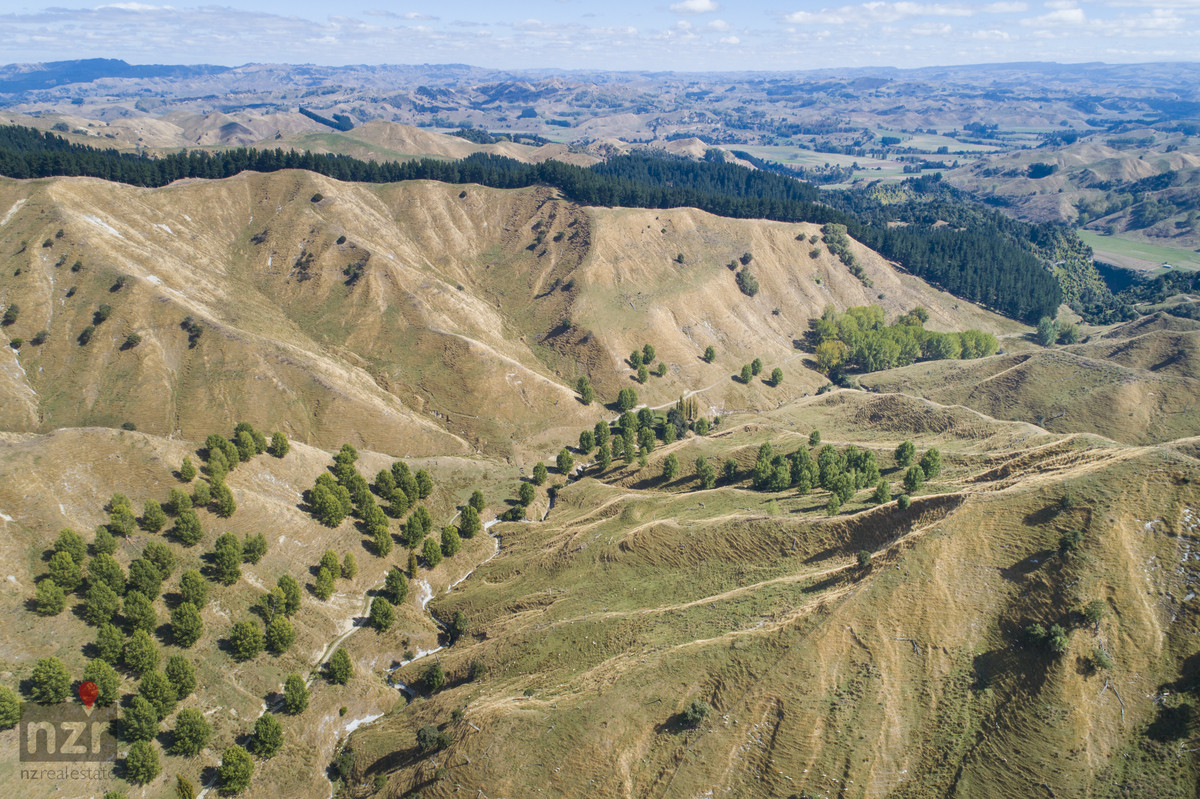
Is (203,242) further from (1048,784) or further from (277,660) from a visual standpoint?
(1048,784)

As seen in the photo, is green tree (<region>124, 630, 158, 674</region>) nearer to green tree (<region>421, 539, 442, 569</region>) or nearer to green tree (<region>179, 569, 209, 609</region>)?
green tree (<region>179, 569, 209, 609</region>)

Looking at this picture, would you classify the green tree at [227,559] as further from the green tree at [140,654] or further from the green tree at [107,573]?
the green tree at [140,654]

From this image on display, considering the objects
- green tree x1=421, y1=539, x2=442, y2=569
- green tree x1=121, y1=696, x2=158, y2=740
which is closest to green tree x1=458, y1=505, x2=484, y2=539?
green tree x1=421, y1=539, x2=442, y2=569

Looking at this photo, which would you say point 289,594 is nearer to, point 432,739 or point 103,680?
point 103,680

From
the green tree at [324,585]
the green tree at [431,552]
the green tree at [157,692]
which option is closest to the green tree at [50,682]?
the green tree at [157,692]

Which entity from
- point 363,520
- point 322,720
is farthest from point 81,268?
point 322,720

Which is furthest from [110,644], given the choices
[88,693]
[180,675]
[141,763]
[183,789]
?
[183,789]
